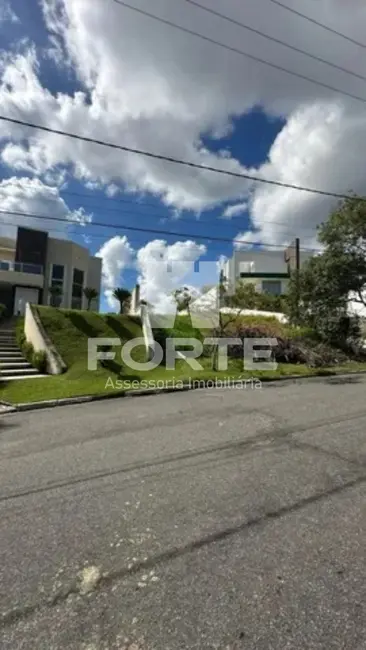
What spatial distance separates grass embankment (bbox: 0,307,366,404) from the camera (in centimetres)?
979

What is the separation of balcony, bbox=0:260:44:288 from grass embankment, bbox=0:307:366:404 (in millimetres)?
10970

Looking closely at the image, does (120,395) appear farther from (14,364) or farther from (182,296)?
(182,296)

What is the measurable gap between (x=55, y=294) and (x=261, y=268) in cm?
2804

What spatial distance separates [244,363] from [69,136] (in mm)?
9771

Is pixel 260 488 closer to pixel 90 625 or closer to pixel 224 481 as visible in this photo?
pixel 224 481

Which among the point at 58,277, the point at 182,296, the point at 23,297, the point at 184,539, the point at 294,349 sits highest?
the point at 58,277

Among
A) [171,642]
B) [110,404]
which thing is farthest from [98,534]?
[110,404]

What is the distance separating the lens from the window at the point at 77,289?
28.0 m

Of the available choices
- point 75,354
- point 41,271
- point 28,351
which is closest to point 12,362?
point 28,351

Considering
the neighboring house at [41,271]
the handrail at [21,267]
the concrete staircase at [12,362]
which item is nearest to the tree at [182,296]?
the concrete staircase at [12,362]

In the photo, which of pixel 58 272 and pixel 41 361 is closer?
pixel 41 361

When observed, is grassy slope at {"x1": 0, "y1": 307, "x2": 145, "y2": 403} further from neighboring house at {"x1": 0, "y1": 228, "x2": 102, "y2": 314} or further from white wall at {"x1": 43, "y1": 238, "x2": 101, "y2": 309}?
white wall at {"x1": 43, "y1": 238, "x2": 101, "y2": 309}

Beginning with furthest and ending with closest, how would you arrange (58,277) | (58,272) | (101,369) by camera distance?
(58,272), (58,277), (101,369)

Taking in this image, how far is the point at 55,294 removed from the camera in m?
25.4
